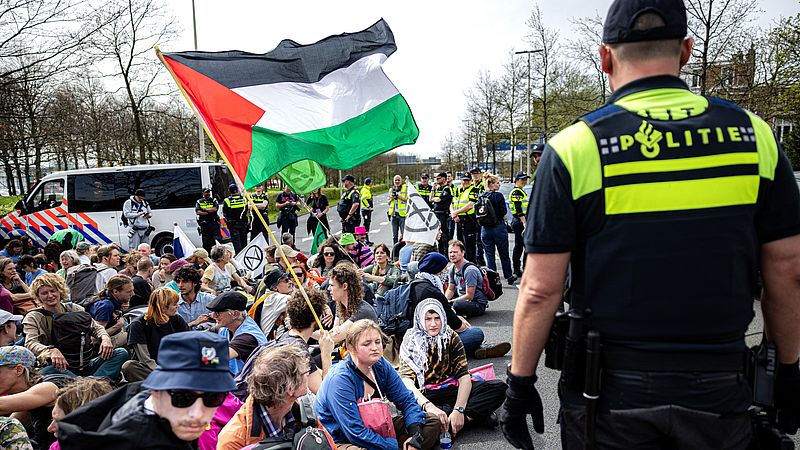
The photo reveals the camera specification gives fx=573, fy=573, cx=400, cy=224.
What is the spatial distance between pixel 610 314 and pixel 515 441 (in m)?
0.55

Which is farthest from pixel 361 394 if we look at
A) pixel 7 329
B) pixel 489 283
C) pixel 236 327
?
pixel 489 283

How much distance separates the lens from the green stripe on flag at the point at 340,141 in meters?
5.36

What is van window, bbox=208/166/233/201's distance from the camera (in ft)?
49.8

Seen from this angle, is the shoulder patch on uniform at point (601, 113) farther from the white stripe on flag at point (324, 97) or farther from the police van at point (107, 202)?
the police van at point (107, 202)

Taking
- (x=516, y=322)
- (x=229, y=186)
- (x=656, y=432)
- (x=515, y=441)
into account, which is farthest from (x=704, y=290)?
(x=229, y=186)

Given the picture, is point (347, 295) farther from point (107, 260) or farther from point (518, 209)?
point (518, 209)

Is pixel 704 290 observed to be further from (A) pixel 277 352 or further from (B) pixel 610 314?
(A) pixel 277 352

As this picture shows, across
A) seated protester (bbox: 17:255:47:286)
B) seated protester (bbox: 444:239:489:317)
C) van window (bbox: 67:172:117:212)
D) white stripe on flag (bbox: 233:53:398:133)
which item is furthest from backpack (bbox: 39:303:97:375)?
van window (bbox: 67:172:117:212)

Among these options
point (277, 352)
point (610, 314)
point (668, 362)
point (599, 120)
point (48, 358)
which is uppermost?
point (599, 120)

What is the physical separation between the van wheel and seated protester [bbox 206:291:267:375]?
403 inches

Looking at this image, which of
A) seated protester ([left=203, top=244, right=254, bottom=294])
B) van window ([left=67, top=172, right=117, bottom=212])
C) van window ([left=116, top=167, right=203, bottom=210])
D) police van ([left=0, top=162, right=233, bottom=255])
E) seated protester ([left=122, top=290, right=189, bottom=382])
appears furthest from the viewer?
van window ([left=116, top=167, right=203, bottom=210])

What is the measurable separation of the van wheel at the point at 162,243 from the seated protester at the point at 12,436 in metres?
12.1

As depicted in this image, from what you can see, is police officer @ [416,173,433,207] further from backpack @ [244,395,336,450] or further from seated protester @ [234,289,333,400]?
backpack @ [244,395,336,450]

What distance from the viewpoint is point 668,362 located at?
66.7 inches
